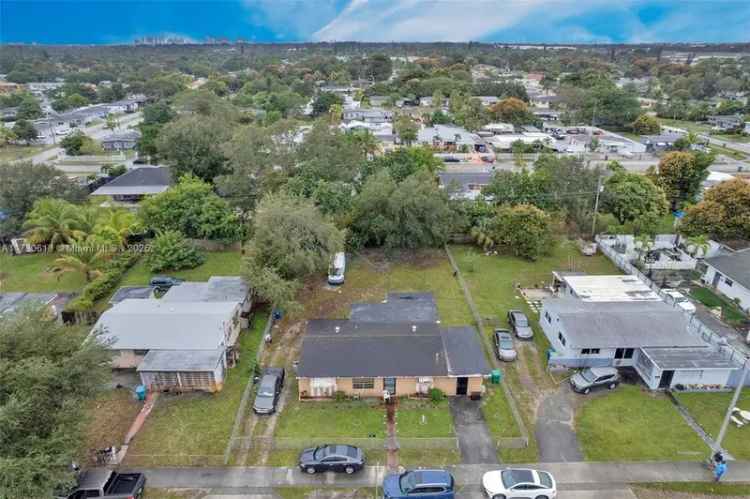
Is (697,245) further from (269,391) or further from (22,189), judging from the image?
(22,189)

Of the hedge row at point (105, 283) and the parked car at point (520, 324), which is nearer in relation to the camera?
the parked car at point (520, 324)

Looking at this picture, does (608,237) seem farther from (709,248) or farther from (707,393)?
(707,393)

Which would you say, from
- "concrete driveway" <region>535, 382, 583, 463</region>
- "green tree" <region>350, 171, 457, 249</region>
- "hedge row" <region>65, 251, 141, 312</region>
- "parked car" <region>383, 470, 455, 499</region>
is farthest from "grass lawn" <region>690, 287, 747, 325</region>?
"hedge row" <region>65, 251, 141, 312</region>

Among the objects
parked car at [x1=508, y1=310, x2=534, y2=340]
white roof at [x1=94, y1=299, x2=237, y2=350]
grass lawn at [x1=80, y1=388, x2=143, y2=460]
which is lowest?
grass lawn at [x1=80, y1=388, x2=143, y2=460]

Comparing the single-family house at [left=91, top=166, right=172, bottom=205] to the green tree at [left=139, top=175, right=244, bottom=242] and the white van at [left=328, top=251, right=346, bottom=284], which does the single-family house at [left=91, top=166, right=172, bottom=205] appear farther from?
the white van at [left=328, top=251, right=346, bottom=284]

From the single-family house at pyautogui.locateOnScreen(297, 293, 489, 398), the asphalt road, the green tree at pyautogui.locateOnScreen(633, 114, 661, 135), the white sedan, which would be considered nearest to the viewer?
the white sedan

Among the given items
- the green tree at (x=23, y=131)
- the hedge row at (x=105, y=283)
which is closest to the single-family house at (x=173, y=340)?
the hedge row at (x=105, y=283)

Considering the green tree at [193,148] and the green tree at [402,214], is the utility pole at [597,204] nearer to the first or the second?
the green tree at [402,214]
